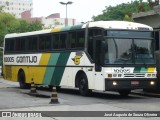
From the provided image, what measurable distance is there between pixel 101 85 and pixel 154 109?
426 centimetres

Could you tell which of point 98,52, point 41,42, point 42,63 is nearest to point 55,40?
point 41,42

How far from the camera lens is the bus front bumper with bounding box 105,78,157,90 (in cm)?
1781

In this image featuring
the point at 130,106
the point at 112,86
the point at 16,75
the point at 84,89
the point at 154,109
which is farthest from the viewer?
the point at 16,75

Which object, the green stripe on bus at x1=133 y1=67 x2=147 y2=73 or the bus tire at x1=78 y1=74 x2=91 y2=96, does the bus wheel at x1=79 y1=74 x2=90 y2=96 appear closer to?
the bus tire at x1=78 y1=74 x2=91 y2=96

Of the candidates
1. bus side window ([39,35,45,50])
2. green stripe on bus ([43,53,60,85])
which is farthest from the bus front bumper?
bus side window ([39,35,45,50])

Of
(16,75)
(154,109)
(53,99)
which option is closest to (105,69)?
(53,99)

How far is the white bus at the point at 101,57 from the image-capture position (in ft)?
58.9

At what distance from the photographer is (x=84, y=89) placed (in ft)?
64.5

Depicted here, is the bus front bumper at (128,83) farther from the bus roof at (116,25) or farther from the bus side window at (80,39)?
the bus side window at (80,39)

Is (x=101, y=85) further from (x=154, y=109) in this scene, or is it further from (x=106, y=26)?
(x=154, y=109)

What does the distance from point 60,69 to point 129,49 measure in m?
4.77

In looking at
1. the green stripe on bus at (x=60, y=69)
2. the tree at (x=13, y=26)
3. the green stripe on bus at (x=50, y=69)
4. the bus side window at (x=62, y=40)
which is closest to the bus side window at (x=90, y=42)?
the green stripe on bus at (x=60, y=69)

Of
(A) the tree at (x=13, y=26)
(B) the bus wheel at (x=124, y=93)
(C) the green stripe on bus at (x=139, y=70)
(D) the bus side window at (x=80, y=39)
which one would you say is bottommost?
(B) the bus wheel at (x=124, y=93)

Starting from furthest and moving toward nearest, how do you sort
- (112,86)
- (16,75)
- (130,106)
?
(16,75)
(112,86)
(130,106)
